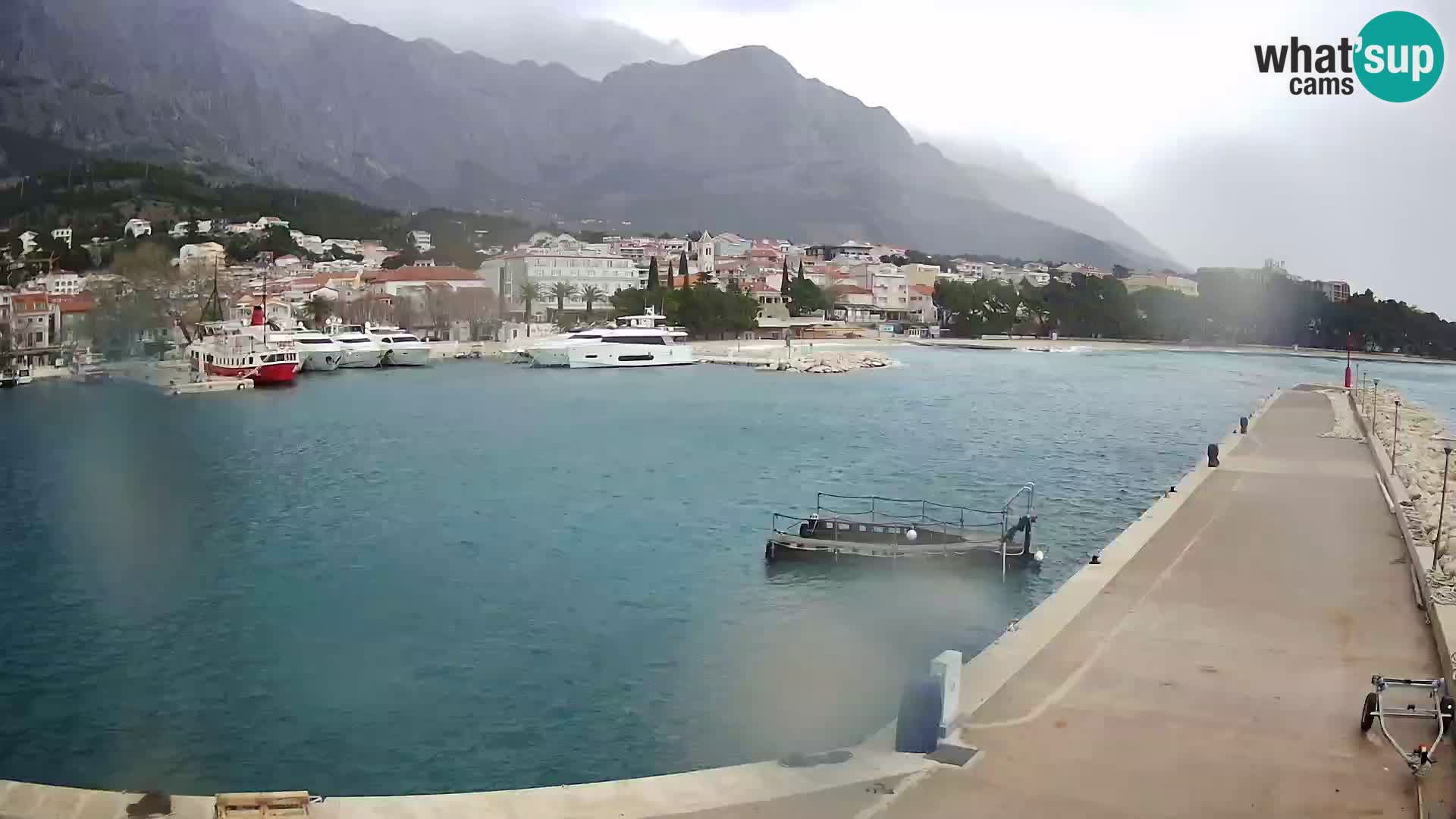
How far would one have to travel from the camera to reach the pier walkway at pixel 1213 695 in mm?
3180

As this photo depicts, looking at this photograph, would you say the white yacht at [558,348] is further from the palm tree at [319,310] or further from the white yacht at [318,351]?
the palm tree at [319,310]

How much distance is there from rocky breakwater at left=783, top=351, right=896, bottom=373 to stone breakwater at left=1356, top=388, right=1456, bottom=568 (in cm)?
1499

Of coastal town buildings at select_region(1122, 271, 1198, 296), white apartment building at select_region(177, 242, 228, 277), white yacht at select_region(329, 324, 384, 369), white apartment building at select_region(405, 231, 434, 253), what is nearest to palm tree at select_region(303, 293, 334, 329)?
white apartment building at select_region(177, 242, 228, 277)

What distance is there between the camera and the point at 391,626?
22.5ft

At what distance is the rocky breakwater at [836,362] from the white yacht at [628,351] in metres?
4.14

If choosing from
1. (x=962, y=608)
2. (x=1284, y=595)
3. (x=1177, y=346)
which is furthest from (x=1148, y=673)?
(x=1177, y=346)

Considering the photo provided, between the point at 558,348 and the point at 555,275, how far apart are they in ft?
60.6

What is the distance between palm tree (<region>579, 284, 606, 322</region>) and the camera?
49875 millimetres

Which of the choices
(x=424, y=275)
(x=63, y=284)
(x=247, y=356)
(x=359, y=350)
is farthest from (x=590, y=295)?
(x=247, y=356)

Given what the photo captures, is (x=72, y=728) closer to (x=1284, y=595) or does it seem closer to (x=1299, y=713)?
(x=1299, y=713)

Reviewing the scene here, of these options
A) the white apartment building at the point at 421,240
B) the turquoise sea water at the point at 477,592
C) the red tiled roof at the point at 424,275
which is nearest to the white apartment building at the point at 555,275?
the red tiled roof at the point at 424,275

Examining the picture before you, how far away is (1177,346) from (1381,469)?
4422 cm

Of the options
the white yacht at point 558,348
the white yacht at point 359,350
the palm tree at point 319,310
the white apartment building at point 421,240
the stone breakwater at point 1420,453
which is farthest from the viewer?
the white apartment building at point 421,240

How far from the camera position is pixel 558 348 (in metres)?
35.8
